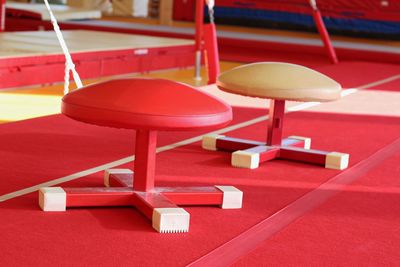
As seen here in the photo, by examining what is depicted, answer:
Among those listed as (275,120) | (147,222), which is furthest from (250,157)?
(147,222)

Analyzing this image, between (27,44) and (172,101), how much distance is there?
173 inches

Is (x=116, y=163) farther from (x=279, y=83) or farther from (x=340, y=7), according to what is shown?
(x=340, y=7)

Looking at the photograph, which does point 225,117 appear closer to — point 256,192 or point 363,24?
point 256,192

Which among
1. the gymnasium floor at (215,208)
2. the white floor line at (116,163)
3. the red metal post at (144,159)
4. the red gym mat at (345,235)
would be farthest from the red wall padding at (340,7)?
the red metal post at (144,159)

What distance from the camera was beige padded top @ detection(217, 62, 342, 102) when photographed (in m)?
3.28

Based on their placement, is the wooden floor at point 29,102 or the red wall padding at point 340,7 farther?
the red wall padding at point 340,7

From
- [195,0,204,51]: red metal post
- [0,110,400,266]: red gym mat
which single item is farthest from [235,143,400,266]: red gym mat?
[195,0,204,51]: red metal post

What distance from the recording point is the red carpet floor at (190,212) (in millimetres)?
2191

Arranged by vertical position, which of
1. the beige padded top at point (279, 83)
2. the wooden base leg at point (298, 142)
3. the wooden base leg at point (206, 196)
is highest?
the beige padded top at point (279, 83)

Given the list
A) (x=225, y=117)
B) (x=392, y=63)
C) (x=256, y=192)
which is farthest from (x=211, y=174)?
(x=392, y=63)

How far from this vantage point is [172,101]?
8.04 ft

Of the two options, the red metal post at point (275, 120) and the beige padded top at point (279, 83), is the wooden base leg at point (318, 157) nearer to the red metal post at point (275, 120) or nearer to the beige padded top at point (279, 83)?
the red metal post at point (275, 120)

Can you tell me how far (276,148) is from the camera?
11.4 feet

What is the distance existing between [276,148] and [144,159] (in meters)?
1.08
